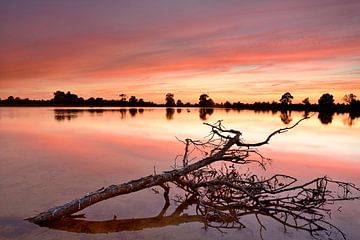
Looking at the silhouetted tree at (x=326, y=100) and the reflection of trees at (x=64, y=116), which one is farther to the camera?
the silhouetted tree at (x=326, y=100)

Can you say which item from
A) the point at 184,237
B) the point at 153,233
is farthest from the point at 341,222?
the point at 153,233

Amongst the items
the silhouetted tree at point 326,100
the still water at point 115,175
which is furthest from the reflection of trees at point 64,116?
the silhouetted tree at point 326,100

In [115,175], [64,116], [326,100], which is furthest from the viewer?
[326,100]

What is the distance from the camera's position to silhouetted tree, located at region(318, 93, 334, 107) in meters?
88.9

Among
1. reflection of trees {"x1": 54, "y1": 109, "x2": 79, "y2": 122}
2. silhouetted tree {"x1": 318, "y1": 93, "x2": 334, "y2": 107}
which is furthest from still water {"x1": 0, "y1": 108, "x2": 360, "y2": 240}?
silhouetted tree {"x1": 318, "y1": 93, "x2": 334, "y2": 107}

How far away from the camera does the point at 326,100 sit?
9062 cm

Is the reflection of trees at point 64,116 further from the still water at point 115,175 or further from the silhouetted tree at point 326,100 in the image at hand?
the silhouetted tree at point 326,100

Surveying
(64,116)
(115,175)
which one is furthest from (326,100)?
(115,175)

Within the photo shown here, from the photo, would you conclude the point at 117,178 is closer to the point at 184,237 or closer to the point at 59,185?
the point at 59,185

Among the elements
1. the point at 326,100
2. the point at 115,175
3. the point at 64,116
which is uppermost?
the point at 326,100

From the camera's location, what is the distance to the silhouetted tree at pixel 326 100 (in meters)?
88.9

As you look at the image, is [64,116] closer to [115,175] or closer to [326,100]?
[115,175]

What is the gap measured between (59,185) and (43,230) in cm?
234

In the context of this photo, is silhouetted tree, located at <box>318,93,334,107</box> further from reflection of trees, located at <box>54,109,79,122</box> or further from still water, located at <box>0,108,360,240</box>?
still water, located at <box>0,108,360,240</box>
